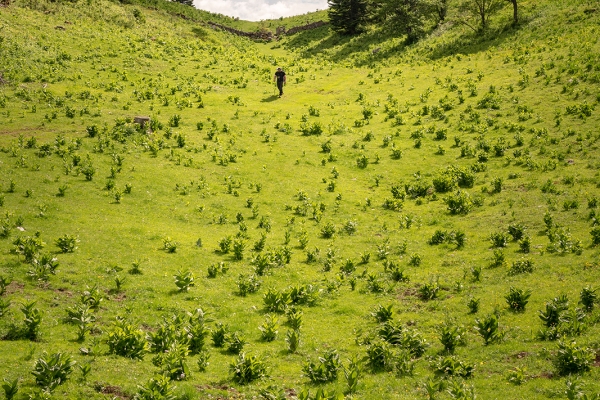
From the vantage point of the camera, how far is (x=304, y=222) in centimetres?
2872

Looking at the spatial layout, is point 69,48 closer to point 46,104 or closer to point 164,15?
point 46,104

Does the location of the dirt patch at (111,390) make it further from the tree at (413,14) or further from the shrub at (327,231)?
the tree at (413,14)

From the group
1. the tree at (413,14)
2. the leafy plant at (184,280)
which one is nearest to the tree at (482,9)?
the tree at (413,14)

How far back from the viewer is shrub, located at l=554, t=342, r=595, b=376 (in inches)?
511

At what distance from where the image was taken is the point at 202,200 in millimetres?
30562

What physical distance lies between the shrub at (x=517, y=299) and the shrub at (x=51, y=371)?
49.1ft

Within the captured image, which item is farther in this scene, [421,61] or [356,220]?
[421,61]

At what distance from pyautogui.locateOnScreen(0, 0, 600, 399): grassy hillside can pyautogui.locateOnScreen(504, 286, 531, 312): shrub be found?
7 cm

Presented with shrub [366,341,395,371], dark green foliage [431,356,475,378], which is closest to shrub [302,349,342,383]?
shrub [366,341,395,371]

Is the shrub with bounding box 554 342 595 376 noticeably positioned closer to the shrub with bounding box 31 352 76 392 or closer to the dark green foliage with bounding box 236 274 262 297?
the dark green foliage with bounding box 236 274 262 297

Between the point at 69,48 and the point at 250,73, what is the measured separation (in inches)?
891

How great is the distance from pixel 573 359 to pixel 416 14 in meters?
69.0

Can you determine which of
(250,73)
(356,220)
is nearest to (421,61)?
(250,73)

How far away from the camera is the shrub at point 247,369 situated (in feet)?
45.6
